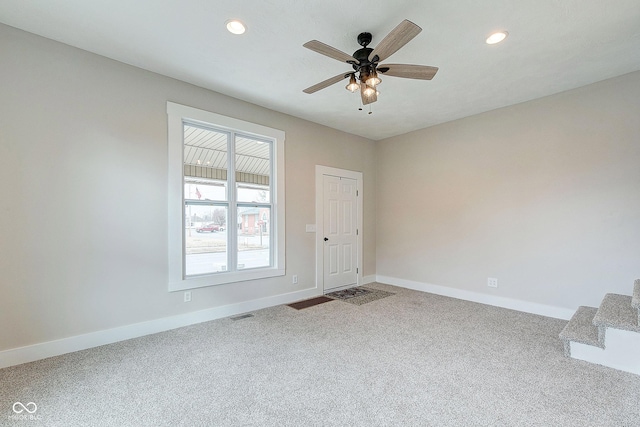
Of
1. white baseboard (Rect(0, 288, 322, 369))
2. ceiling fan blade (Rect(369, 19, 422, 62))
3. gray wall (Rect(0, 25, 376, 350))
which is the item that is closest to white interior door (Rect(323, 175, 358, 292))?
white baseboard (Rect(0, 288, 322, 369))

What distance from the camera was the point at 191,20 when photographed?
2365mm

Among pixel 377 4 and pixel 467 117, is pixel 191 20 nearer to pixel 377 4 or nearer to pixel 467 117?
pixel 377 4

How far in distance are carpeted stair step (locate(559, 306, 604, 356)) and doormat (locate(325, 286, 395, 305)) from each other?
2.38 meters

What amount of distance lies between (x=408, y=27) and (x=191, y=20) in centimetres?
177

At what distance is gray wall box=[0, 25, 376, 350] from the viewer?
251 cm

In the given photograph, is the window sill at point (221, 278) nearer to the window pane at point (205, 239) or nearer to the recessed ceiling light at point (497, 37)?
the window pane at point (205, 239)

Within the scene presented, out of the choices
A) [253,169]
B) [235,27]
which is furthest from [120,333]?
[235,27]

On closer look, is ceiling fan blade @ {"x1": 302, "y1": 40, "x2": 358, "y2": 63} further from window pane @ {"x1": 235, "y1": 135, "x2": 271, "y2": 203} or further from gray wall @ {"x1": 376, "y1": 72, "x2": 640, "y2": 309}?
gray wall @ {"x1": 376, "y1": 72, "x2": 640, "y2": 309}

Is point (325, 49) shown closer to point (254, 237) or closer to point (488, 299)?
point (254, 237)

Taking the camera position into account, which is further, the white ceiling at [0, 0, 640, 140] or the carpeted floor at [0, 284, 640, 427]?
the white ceiling at [0, 0, 640, 140]

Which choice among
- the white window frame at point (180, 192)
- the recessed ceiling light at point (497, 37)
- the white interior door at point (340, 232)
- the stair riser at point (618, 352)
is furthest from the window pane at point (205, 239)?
the stair riser at point (618, 352)

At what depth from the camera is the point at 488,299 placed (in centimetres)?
432

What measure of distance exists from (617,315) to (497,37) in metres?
2.75

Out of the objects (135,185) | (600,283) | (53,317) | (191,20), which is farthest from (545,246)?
(53,317)
